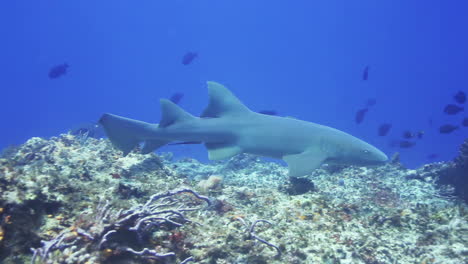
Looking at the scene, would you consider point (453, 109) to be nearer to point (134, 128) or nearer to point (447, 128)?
point (447, 128)

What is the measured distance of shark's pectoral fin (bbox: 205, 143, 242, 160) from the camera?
271 inches

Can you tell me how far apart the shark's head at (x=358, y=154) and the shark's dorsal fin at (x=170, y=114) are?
3495mm

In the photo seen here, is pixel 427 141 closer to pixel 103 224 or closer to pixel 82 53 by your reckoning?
pixel 103 224

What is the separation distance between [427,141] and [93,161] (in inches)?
4902

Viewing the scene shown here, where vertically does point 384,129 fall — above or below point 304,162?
above

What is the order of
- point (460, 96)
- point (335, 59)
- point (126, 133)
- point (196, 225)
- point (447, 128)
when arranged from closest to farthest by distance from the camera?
point (196, 225) → point (126, 133) → point (460, 96) → point (447, 128) → point (335, 59)

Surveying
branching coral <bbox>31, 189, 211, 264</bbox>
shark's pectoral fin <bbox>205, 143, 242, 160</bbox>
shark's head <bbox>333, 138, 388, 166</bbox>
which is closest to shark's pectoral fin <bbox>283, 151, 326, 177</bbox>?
shark's head <bbox>333, 138, 388, 166</bbox>

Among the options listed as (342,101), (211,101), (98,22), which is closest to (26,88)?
(98,22)

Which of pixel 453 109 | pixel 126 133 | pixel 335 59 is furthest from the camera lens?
pixel 335 59

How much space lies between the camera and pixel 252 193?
5.49 m

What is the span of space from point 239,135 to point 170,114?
156cm

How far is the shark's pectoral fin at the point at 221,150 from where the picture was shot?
271 inches

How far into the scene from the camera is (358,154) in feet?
23.1

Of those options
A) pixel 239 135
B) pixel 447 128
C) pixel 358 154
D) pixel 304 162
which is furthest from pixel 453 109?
pixel 239 135
